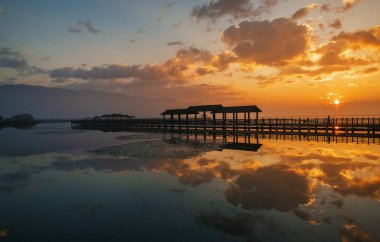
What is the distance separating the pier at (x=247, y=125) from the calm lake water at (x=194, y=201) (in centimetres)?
1955

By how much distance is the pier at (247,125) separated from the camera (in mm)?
36094

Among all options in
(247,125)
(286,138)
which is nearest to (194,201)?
(286,138)

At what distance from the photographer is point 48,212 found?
9539 mm

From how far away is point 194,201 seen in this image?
10367 mm

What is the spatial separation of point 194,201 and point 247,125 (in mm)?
36075

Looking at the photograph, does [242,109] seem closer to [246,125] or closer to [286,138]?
[246,125]

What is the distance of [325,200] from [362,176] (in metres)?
5.15

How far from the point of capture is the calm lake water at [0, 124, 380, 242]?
25.1ft

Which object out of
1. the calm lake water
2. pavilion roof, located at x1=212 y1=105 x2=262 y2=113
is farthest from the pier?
the calm lake water

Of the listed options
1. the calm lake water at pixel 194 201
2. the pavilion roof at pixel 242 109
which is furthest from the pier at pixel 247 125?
the calm lake water at pixel 194 201

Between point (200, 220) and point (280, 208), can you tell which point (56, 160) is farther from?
point (280, 208)

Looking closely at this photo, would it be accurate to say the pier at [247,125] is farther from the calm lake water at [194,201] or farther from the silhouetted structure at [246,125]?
the calm lake water at [194,201]

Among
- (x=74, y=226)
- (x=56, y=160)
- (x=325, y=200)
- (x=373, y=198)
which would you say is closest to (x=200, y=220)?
(x=74, y=226)

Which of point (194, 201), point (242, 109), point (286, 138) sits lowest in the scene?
point (194, 201)
